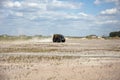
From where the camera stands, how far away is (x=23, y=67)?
19.8 meters

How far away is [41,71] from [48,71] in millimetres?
401

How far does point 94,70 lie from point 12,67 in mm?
5218

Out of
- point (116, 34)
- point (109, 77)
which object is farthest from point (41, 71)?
point (116, 34)

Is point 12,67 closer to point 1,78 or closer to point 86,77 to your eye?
point 1,78

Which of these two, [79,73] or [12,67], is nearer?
[79,73]

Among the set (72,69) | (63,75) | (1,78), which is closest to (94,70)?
(72,69)

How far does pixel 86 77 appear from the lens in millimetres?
16312

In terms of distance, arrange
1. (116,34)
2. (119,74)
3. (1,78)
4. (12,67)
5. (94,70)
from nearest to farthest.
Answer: (1,78) < (119,74) < (94,70) < (12,67) < (116,34)

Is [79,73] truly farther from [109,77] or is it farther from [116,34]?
[116,34]

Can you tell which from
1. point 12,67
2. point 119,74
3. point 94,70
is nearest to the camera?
point 119,74

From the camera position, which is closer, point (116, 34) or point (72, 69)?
point (72, 69)

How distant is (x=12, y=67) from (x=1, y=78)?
4.05m

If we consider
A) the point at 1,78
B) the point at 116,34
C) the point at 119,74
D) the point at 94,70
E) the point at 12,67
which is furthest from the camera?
the point at 116,34

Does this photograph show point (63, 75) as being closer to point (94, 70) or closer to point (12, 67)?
point (94, 70)
